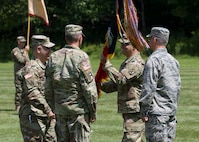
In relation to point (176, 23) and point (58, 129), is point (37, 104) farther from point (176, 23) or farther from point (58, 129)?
point (176, 23)

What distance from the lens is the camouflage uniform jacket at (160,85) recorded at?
927 centimetres

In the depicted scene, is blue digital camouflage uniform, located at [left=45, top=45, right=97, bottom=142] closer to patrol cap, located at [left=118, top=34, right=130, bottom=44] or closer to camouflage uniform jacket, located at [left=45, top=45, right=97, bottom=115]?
camouflage uniform jacket, located at [left=45, top=45, right=97, bottom=115]

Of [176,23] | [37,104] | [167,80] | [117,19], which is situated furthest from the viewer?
[176,23]

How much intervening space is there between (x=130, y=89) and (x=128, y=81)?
200 millimetres

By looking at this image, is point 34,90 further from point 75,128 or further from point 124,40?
point 124,40

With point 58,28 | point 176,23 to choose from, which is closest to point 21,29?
point 58,28

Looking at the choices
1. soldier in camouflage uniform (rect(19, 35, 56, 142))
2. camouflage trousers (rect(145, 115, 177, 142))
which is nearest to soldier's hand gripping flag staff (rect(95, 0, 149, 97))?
soldier in camouflage uniform (rect(19, 35, 56, 142))

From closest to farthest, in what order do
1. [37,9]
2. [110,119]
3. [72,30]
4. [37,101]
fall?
[72,30] < [37,101] < [37,9] < [110,119]

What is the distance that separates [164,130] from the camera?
30.9ft

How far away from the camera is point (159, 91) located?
942 centimetres

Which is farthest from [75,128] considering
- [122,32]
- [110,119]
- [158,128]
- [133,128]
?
[110,119]

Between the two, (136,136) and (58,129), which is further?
(136,136)

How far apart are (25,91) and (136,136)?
74.9 inches

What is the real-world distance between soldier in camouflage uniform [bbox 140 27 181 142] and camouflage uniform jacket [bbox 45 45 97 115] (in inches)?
30.2
